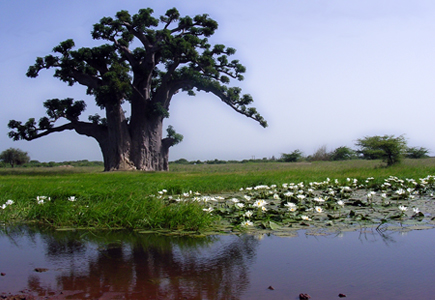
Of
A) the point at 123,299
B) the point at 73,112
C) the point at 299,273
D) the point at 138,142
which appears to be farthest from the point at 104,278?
the point at 73,112

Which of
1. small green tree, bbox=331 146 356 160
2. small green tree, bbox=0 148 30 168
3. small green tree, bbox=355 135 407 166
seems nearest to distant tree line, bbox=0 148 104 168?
small green tree, bbox=0 148 30 168

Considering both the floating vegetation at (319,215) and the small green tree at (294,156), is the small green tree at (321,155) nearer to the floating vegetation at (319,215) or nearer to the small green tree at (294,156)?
the small green tree at (294,156)

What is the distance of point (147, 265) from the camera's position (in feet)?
12.2

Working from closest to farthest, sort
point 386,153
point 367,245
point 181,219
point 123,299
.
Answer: point 123,299 → point 367,245 → point 181,219 → point 386,153

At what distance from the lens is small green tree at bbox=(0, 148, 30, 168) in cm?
3981

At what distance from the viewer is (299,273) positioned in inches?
133

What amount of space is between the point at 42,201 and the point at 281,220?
4177mm

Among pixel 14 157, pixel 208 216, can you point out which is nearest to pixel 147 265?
pixel 208 216

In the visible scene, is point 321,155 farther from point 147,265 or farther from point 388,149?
point 147,265

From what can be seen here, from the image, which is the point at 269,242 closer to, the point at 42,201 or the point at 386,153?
the point at 42,201

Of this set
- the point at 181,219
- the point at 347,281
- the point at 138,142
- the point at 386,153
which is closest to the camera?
the point at 347,281

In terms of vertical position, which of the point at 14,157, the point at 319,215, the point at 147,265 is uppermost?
the point at 14,157

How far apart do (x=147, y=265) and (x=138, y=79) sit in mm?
20563

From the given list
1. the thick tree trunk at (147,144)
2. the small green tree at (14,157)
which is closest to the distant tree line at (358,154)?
the small green tree at (14,157)
